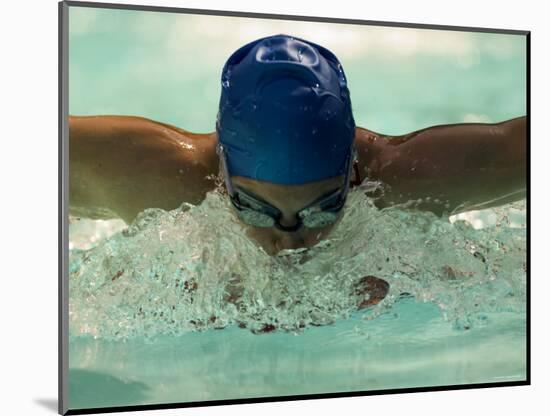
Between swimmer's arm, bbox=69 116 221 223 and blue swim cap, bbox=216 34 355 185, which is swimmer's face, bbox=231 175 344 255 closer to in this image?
blue swim cap, bbox=216 34 355 185

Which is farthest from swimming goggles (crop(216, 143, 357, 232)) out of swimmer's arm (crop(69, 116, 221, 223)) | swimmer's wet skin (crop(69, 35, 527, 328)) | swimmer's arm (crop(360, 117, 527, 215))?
swimmer's arm (crop(360, 117, 527, 215))

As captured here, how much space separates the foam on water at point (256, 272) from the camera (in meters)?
3.44

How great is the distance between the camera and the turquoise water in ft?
11.3

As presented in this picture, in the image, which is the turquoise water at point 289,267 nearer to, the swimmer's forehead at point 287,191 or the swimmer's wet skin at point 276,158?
the swimmer's wet skin at point 276,158

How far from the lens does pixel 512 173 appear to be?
399cm

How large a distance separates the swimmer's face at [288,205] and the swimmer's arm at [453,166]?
330 millimetres

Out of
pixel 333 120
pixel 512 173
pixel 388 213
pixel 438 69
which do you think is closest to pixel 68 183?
pixel 333 120

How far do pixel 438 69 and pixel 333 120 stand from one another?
2.63 ft

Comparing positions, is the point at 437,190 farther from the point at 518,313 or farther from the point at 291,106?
the point at 291,106

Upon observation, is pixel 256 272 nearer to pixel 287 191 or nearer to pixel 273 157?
pixel 287 191

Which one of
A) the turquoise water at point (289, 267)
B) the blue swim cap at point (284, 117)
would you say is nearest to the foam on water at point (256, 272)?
the turquoise water at point (289, 267)

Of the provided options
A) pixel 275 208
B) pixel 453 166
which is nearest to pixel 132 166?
pixel 275 208

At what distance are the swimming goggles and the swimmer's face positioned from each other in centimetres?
2

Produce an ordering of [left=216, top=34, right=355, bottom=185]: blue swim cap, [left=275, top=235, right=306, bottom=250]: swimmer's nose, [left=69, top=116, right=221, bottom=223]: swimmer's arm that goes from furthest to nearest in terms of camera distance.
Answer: [left=275, top=235, right=306, bottom=250]: swimmer's nose → [left=69, top=116, right=221, bottom=223]: swimmer's arm → [left=216, top=34, right=355, bottom=185]: blue swim cap
